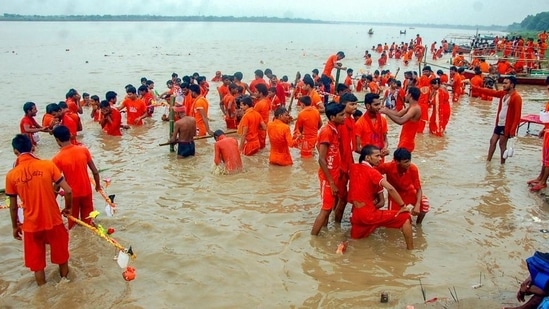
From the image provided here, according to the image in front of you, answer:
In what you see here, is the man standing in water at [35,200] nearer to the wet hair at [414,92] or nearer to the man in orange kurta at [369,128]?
the man in orange kurta at [369,128]

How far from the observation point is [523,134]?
463 inches

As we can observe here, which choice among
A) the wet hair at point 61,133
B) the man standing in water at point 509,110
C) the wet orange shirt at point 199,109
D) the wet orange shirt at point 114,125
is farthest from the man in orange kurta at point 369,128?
the wet orange shirt at point 114,125

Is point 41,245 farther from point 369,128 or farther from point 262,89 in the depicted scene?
point 262,89

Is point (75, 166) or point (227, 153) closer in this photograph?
point (75, 166)

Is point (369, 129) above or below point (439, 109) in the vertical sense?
above

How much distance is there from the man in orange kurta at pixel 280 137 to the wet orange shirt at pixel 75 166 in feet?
12.1

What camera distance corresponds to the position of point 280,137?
28.0 feet

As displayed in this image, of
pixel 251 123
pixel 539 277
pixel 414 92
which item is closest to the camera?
pixel 539 277

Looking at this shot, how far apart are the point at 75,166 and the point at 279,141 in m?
4.01

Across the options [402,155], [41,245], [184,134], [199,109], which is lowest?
[41,245]

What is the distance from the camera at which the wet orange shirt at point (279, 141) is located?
8477mm

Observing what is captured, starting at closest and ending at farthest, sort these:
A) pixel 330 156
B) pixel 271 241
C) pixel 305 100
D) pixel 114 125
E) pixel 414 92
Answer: pixel 330 156
pixel 271 241
pixel 414 92
pixel 305 100
pixel 114 125

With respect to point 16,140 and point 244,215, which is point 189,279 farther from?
point 16,140

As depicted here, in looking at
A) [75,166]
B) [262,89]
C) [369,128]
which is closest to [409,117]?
[369,128]
